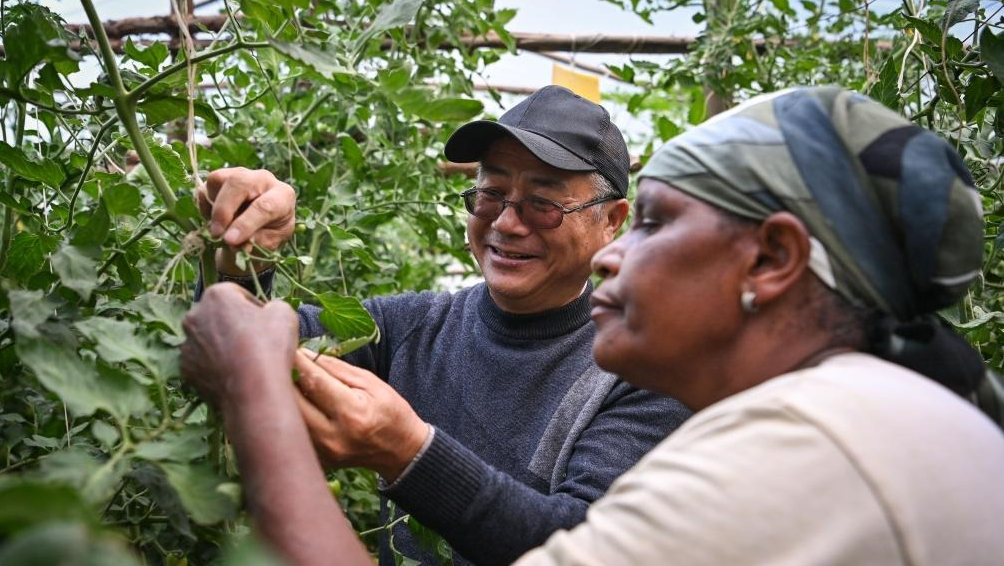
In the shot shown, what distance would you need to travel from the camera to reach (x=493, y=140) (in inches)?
70.1

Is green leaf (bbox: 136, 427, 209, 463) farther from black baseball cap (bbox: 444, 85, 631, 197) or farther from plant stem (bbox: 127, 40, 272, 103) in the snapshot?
black baseball cap (bbox: 444, 85, 631, 197)

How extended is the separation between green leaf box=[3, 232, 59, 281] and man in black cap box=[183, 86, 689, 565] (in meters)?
0.20

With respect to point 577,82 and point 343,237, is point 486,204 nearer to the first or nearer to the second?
point 343,237

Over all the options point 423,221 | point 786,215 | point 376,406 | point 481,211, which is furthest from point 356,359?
point 786,215

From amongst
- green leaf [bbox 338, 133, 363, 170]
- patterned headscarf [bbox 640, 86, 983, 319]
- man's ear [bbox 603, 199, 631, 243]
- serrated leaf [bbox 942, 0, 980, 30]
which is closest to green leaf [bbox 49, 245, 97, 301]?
patterned headscarf [bbox 640, 86, 983, 319]

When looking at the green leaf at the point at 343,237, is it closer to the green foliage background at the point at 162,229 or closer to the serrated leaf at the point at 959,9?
the green foliage background at the point at 162,229

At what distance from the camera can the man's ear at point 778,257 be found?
92 cm

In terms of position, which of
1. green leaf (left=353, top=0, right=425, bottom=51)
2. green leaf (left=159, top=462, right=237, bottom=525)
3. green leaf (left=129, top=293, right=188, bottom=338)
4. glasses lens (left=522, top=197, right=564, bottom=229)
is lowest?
glasses lens (left=522, top=197, right=564, bottom=229)

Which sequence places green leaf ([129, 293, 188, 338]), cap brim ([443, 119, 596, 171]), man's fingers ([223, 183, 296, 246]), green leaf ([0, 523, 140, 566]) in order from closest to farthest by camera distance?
green leaf ([0, 523, 140, 566]) < green leaf ([129, 293, 188, 338]) < man's fingers ([223, 183, 296, 246]) < cap brim ([443, 119, 596, 171])

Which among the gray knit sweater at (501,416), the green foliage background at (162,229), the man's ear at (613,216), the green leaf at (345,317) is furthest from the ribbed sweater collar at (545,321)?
the green leaf at (345,317)

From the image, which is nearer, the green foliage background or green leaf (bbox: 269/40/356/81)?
the green foliage background

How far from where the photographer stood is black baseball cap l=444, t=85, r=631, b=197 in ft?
5.64

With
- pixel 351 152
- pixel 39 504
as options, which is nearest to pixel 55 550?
pixel 39 504

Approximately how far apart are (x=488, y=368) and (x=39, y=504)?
4.32ft
